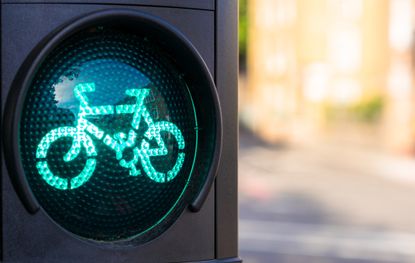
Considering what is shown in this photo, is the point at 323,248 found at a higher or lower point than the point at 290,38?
lower

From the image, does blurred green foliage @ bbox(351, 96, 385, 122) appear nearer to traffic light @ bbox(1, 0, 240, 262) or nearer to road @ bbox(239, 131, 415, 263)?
road @ bbox(239, 131, 415, 263)

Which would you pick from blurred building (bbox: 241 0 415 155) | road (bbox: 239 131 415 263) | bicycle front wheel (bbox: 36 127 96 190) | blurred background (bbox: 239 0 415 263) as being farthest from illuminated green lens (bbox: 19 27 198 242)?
blurred building (bbox: 241 0 415 155)

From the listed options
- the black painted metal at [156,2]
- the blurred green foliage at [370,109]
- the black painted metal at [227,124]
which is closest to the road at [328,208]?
the blurred green foliage at [370,109]

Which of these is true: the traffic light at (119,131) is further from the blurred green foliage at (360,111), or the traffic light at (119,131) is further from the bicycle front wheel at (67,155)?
the blurred green foliage at (360,111)

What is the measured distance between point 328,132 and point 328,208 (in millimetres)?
14241

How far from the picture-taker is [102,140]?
102 centimetres

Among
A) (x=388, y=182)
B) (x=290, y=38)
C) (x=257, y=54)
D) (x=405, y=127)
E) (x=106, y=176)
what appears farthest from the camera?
(x=257, y=54)

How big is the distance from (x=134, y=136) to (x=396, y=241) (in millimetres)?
9857

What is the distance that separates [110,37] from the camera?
1052 millimetres

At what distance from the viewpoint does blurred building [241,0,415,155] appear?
2141 centimetres

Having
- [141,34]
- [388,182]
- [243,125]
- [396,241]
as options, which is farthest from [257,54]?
[141,34]

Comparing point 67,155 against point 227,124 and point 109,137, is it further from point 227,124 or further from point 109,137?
point 227,124

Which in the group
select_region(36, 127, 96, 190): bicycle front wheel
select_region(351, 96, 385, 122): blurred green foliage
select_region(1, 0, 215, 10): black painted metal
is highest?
select_region(351, 96, 385, 122): blurred green foliage

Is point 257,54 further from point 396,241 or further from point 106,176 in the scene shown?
point 106,176
